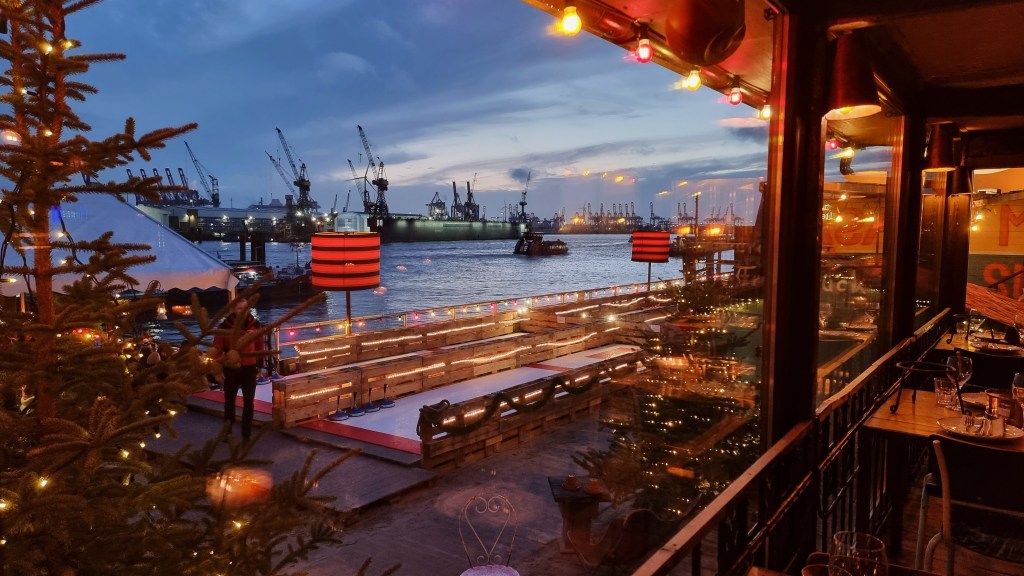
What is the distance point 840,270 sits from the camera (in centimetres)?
599

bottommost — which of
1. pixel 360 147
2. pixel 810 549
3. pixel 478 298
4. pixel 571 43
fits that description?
pixel 478 298

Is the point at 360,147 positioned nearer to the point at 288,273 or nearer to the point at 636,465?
the point at 288,273

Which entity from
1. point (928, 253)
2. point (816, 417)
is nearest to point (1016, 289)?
point (928, 253)

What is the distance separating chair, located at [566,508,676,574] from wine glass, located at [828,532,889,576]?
3223 millimetres

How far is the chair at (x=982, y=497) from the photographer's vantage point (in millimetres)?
2785

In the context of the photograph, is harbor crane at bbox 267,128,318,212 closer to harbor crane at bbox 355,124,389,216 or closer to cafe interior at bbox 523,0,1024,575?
harbor crane at bbox 355,124,389,216

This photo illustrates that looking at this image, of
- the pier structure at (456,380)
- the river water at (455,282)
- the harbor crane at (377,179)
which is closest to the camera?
the pier structure at (456,380)

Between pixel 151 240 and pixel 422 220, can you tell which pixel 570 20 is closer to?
pixel 151 240

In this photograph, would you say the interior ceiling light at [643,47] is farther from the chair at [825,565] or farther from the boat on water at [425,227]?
the boat on water at [425,227]

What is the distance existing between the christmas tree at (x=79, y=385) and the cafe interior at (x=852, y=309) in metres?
1.49

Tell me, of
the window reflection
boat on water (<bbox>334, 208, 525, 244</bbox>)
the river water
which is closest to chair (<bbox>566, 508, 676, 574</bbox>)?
the window reflection

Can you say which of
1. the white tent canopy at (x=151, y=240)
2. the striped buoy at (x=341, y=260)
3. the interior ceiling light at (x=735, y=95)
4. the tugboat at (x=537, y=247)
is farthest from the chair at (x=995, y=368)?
the tugboat at (x=537, y=247)

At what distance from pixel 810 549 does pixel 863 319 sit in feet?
12.3

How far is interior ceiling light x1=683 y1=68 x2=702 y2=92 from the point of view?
4.67 metres
